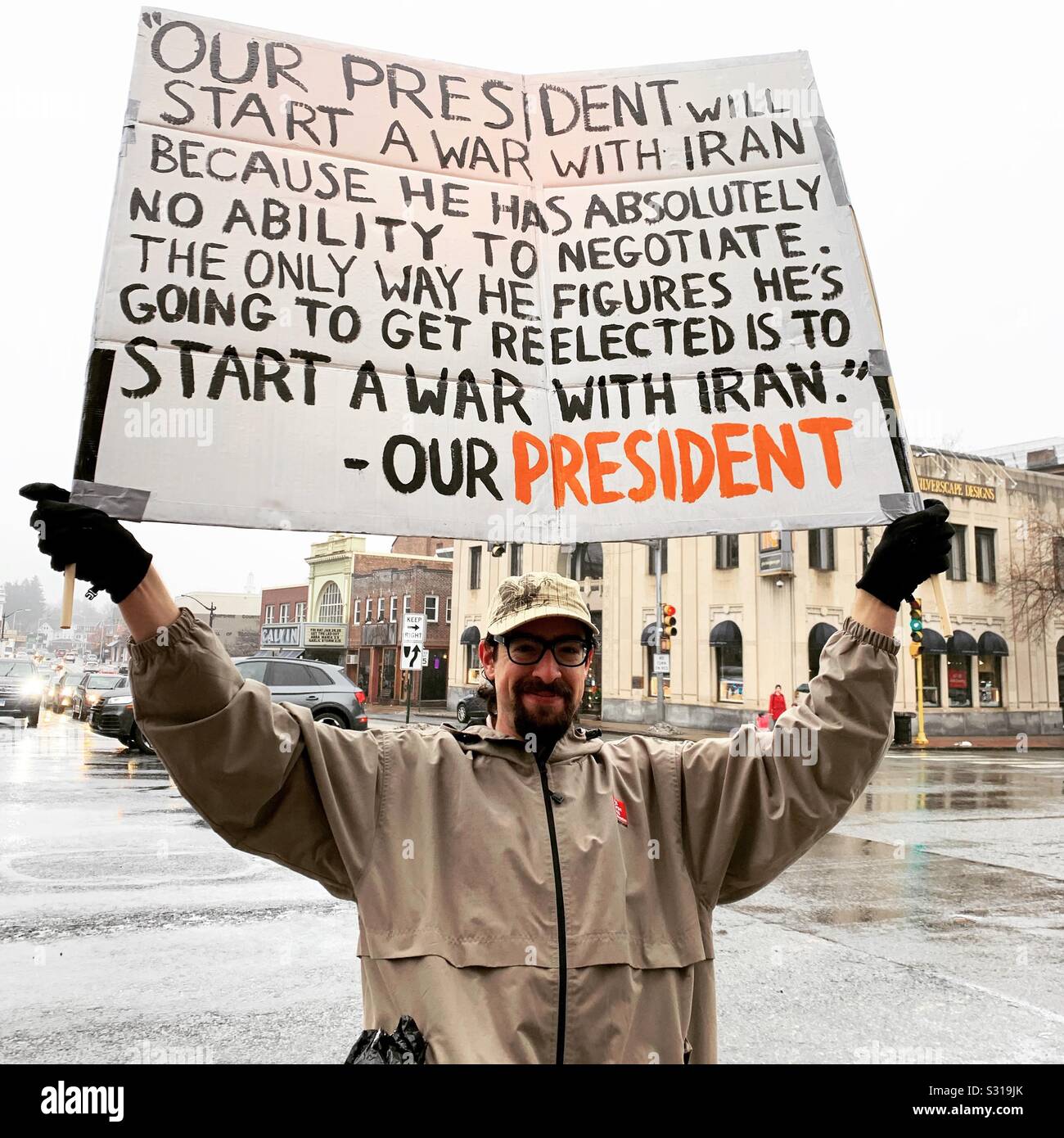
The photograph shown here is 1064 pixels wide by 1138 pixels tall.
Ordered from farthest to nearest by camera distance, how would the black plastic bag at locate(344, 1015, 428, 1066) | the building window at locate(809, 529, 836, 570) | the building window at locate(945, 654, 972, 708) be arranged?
1. the building window at locate(945, 654, 972, 708)
2. the building window at locate(809, 529, 836, 570)
3. the black plastic bag at locate(344, 1015, 428, 1066)

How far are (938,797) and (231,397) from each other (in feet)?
50.5

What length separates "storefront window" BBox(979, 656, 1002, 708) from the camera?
111ft

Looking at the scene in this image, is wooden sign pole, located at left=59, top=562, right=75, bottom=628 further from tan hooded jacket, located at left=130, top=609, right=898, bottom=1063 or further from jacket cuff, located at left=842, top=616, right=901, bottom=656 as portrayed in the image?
jacket cuff, located at left=842, top=616, right=901, bottom=656

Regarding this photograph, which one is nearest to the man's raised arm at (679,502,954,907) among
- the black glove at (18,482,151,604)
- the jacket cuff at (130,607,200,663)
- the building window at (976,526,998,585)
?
the jacket cuff at (130,607,200,663)

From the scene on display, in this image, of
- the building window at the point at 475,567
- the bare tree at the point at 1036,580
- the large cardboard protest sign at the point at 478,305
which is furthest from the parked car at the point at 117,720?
the bare tree at the point at 1036,580

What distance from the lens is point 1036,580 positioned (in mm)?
34000

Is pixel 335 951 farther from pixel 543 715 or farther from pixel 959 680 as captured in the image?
pixel 959 680

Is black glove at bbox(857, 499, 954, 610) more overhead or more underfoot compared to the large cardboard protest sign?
more underfoot

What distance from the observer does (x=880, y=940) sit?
651 centimetres

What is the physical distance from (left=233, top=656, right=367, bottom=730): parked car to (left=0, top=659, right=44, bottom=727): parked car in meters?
9.94

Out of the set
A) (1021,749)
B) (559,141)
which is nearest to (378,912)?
(559,141)

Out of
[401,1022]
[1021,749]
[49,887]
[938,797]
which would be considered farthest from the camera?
[1021,749]
